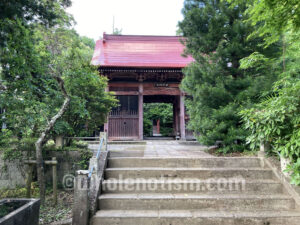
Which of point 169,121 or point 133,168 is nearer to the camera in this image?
point 133,168

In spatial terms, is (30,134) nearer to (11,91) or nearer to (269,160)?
(11,91)

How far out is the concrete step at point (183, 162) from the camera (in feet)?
13.7

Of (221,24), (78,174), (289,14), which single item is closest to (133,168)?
(78,174)

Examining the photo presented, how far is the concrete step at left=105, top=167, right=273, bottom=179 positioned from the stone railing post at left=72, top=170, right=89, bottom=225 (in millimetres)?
951

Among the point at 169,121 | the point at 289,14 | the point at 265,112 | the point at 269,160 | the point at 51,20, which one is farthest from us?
the point at 169,121

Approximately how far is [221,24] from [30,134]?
580cm

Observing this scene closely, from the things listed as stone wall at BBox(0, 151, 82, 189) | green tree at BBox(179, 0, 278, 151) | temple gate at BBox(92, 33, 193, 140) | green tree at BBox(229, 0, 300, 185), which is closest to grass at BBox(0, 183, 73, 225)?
Result: stone wall at BBox(0, 151, 82, 189)

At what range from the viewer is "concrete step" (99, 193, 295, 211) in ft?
10.7

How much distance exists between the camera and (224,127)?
4801 millimetres

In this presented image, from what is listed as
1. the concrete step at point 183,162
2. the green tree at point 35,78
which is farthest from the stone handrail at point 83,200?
the green tree at point 35,78

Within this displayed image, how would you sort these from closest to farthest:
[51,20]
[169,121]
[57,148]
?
1. [51,20]
2. [57,148]
3. [169,121]

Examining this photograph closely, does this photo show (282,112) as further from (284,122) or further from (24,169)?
(24,169)

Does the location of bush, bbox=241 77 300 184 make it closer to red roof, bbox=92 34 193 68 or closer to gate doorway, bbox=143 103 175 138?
red roof, bbox=92 34 193 68

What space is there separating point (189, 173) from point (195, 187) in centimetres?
34
